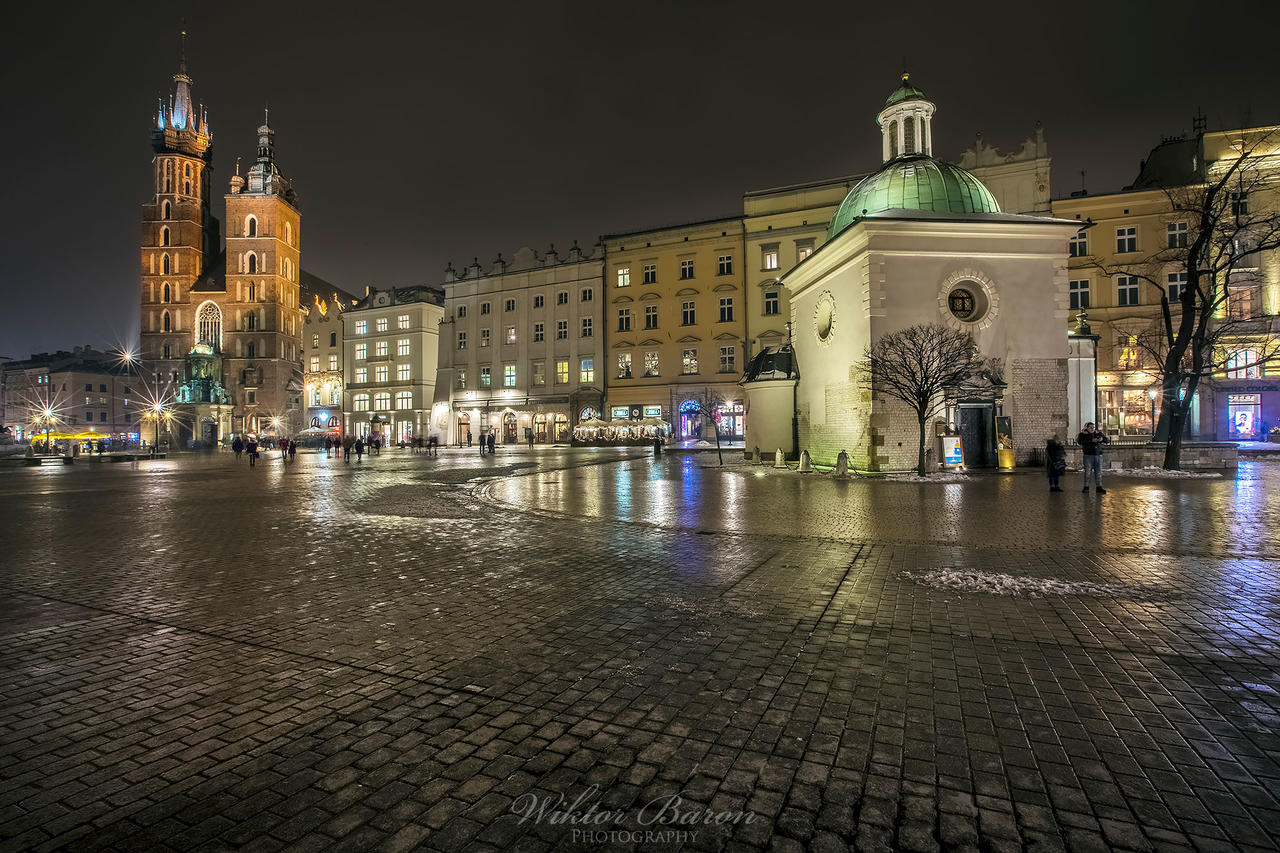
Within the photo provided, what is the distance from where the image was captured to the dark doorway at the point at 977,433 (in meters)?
24.4

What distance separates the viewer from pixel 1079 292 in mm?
43156

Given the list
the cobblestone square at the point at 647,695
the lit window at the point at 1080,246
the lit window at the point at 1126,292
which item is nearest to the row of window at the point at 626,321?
the lit window at the point at 1080,246

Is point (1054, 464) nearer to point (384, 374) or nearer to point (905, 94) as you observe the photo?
point (905, 94)

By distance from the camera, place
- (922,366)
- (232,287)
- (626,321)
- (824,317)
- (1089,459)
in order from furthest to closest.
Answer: (232,287), (626,321), (824,317), (922,366), (1089,459)

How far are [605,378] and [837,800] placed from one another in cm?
5315

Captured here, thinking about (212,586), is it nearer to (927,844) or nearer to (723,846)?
(723,846)

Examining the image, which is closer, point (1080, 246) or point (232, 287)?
point (1080, 246)

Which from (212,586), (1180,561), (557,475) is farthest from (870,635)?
(557,475)

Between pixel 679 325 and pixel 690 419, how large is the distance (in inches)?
312

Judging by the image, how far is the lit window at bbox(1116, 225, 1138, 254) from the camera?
42.1m

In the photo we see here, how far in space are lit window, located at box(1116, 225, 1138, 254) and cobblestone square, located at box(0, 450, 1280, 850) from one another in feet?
140

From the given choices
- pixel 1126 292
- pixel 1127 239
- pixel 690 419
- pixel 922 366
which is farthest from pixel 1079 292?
pixel 922 366

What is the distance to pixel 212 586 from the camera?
7.27m

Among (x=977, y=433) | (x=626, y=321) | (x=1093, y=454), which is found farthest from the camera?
(x=626, y=321)
